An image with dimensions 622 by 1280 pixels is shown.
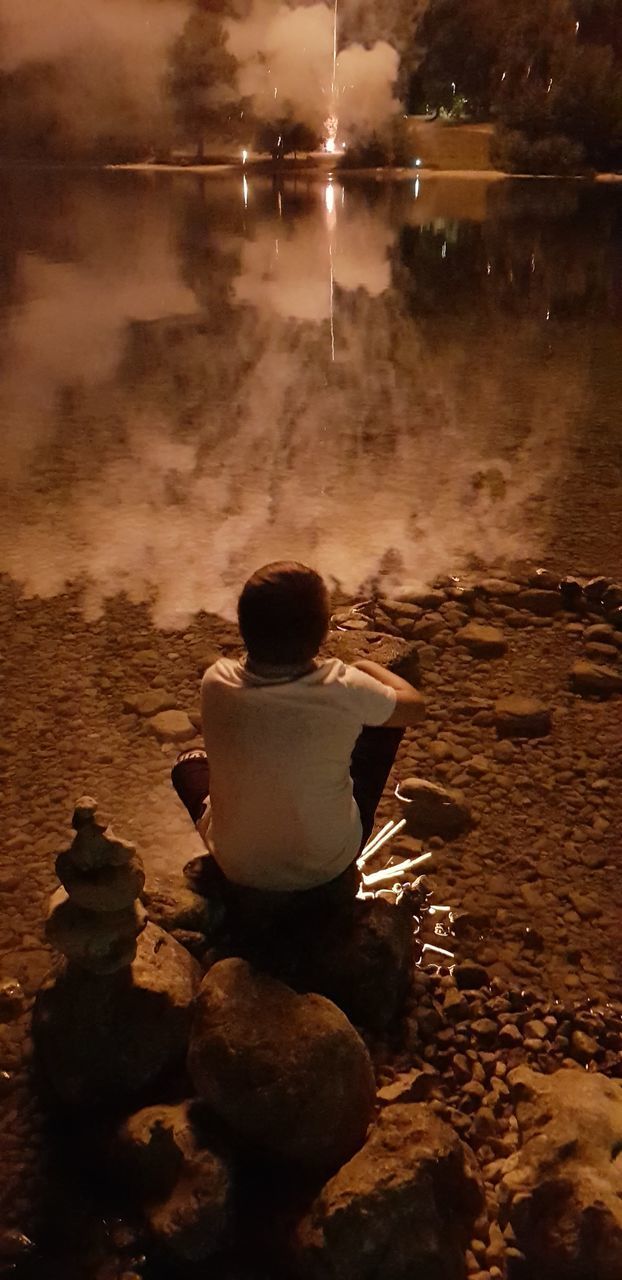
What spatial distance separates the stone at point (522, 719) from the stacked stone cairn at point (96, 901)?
79.4 inches

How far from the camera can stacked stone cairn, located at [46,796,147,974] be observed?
2.24 m

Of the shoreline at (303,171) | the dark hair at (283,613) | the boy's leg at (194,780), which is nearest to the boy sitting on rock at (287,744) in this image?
the dark hair at (283,613)

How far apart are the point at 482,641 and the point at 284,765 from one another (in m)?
2.41

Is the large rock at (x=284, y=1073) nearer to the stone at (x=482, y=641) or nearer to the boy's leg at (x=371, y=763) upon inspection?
the boy's leg at (x=371, y=763)

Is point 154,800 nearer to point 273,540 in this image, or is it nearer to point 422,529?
point 273,540

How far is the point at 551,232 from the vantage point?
22.9 m

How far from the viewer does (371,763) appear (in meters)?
2.79

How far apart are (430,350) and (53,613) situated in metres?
6.78

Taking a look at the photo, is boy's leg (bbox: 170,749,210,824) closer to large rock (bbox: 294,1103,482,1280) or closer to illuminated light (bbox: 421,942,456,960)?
illuminated light (bbox: 421,942,456,960)

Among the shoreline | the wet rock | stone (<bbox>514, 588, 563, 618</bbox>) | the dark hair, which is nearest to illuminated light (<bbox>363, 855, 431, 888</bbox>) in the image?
the wet rock

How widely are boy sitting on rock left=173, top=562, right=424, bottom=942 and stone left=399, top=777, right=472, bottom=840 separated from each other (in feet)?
2.87

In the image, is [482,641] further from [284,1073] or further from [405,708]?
[284,1073]

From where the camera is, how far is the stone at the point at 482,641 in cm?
448

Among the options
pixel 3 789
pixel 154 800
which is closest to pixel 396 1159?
pixel 154 800
